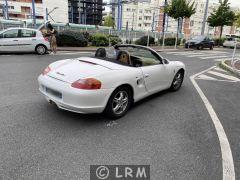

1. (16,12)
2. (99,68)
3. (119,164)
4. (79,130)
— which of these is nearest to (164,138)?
(119,164)

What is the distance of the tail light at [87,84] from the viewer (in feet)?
12.3

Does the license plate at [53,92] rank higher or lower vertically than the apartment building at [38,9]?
lower

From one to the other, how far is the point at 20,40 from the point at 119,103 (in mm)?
10626

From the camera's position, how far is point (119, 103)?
14.2 ft

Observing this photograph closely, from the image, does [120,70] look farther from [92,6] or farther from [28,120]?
[92,6]

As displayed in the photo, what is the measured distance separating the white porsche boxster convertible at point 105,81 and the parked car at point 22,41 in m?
9.32

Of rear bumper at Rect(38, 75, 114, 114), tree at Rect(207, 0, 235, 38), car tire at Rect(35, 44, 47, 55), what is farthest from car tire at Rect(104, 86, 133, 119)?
tree at Rect(207, 0, 235, 38)

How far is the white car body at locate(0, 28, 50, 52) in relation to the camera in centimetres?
1261

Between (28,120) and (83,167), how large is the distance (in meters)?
1.76

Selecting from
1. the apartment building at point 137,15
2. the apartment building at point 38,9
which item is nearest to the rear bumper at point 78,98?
the apartment building at point 38,9

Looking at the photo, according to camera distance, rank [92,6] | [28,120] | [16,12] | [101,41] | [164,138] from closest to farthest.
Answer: [164,138] → [28,120] → [101,41] → [16,12] → [92,6]

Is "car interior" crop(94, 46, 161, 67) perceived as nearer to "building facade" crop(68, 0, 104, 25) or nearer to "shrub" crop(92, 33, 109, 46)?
"shrub" crop(92, 33, 109, 46)

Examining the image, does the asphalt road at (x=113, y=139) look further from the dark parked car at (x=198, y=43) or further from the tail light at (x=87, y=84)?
the dark parked car at (x=198, y=43)

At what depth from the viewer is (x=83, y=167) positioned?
289cm
